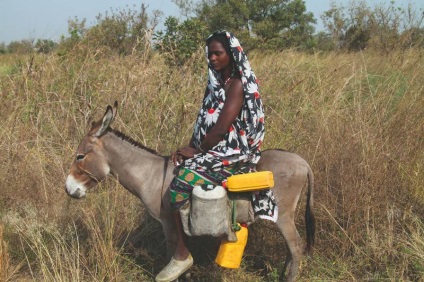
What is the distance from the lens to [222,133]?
300 cm

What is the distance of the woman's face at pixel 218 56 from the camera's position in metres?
3.07

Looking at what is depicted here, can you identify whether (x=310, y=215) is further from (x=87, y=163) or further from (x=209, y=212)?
(x=87, y=163)

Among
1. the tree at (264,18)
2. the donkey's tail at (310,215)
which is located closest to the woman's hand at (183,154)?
the donkey's tail at (310,215)

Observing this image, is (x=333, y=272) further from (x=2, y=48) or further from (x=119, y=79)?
(x=2, y=48)

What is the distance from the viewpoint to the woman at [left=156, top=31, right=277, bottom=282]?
3.01m

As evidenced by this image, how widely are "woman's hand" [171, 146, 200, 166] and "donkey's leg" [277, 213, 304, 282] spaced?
83cm

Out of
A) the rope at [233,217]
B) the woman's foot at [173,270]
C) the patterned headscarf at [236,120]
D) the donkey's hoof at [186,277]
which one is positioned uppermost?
the patterned headscarf at [236,120]

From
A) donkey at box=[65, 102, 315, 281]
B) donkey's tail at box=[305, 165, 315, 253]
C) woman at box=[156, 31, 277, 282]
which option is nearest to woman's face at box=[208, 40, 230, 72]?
woman at box=[156, 31, 277, 282]

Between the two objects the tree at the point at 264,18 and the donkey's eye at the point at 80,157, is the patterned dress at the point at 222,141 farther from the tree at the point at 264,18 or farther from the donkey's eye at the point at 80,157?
the tree at the point at 264,18

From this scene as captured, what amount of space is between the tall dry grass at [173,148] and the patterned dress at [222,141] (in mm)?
778

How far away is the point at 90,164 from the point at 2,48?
31664 millimetres

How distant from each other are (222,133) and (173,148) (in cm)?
205

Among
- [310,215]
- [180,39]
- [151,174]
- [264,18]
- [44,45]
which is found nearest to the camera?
[151,174]

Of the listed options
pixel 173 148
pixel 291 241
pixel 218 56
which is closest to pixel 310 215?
pixel 291 241
